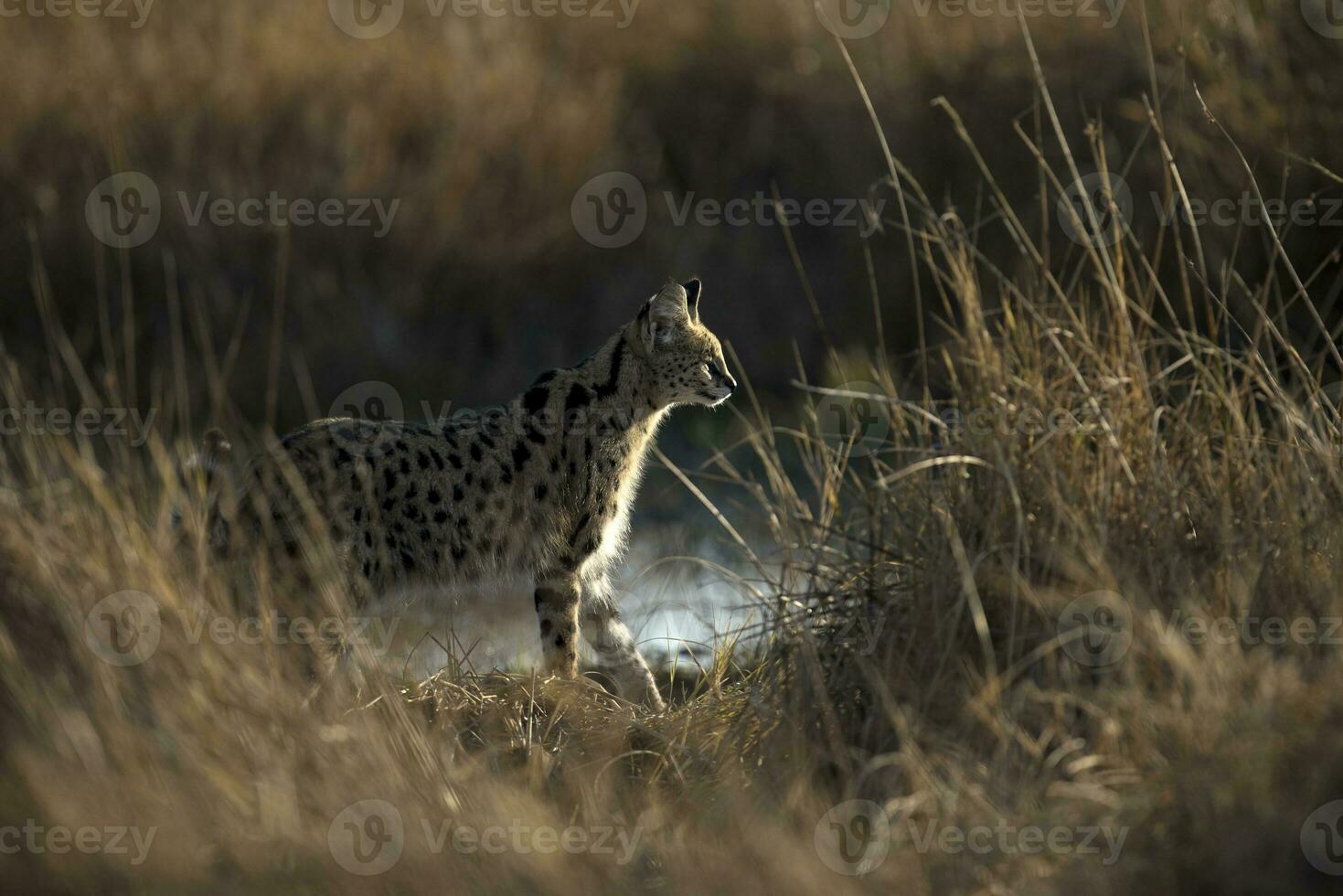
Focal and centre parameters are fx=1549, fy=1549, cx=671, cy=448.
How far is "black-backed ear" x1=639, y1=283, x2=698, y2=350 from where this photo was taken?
20.4 ft

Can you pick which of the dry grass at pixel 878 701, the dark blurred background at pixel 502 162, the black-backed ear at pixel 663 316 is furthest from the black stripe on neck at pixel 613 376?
the dark blurred background at pixel 502 162

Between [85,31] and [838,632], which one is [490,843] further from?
[85,31]

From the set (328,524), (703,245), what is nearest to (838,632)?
(328,524)

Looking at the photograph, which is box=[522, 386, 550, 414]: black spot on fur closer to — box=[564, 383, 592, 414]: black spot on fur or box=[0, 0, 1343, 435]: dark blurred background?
box=[564, 383, 592, 414]: black spot on fur

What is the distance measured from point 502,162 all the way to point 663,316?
425 cm

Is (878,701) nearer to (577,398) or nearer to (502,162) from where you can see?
(577,398)

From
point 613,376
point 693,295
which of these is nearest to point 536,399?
point 613,376

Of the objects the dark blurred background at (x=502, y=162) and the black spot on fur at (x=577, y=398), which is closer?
the black spot on fur at (x=577, y=398)

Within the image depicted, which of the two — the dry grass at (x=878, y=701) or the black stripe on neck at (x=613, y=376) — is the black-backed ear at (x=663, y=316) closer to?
the black stripe on neck at (x=613, y=376)

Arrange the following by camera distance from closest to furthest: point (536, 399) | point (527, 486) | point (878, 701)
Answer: point (878, 701), point (527, 486), point (536, 399)

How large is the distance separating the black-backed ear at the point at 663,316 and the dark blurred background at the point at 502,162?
8.57 feet

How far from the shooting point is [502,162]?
10.1 meters

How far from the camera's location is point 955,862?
11.7 ft

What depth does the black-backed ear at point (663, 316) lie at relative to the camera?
20.4 ft
